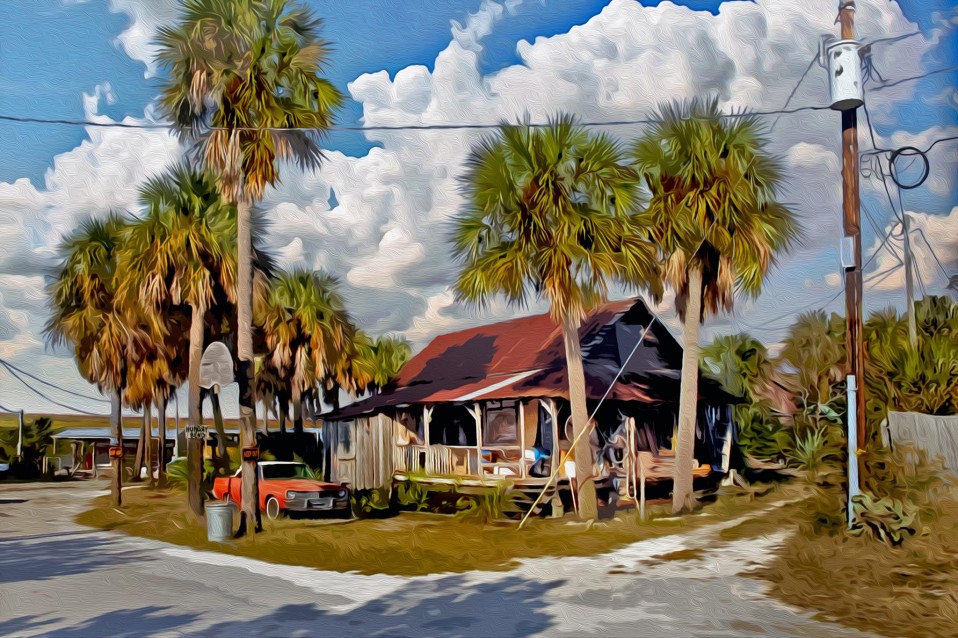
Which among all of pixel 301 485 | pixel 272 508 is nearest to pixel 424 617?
pixel 301 485

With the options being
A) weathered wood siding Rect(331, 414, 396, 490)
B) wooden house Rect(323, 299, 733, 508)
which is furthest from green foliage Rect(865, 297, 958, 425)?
weathered wood siding Rect(331, 414, 396, 490)

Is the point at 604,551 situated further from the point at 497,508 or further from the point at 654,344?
the point at 654,344

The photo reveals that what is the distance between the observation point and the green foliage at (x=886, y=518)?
12.7 metres

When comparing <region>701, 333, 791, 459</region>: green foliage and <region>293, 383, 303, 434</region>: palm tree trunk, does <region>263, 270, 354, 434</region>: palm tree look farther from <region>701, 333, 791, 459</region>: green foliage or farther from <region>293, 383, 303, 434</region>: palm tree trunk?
<region>701, 333, 791, 459</region>: green foliage

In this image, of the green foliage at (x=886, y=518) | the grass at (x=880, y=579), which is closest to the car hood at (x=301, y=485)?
the grass at (x=880, y=579)

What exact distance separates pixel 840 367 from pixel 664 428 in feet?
18.6

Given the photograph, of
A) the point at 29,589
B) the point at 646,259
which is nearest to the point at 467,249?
the point at 646,259

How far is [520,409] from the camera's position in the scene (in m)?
24.6

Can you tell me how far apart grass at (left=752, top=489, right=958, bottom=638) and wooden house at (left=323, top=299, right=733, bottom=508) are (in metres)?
10.1

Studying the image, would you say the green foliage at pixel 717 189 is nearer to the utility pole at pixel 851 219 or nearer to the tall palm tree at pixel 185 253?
the utility pole at pixel 851 219

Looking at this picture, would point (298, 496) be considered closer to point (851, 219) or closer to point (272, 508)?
point (272, 508)

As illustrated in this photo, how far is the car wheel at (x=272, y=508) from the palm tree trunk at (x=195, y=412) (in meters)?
1.70

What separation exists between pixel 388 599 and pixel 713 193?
520 inches

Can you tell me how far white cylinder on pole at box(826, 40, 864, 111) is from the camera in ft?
45.9
